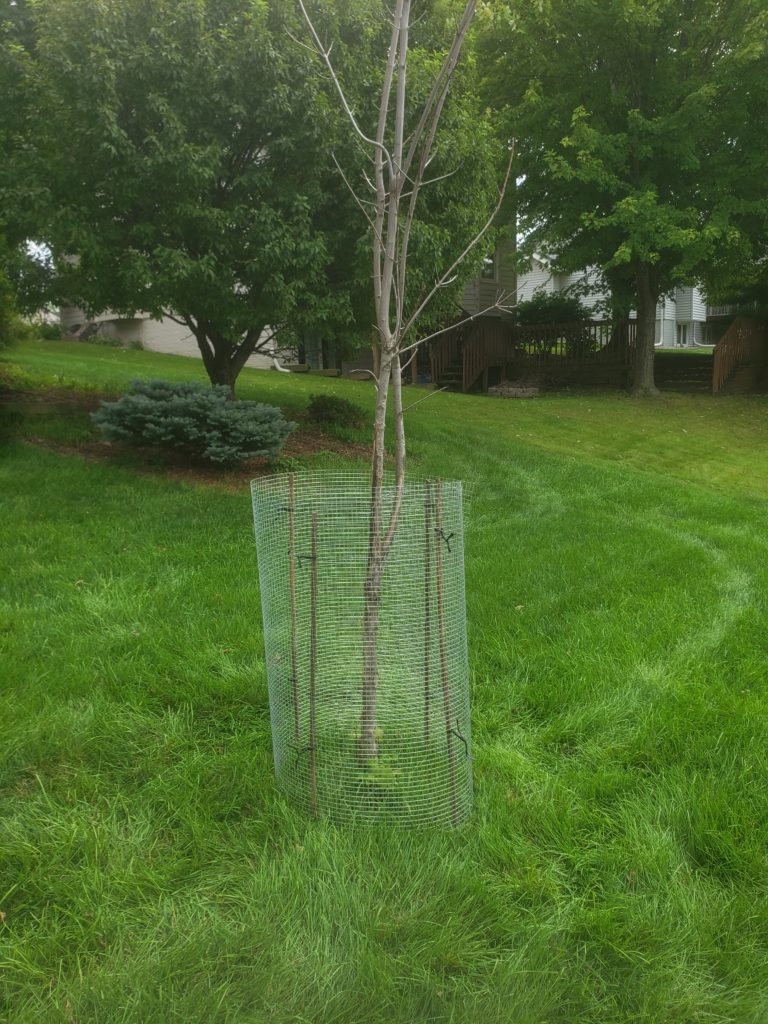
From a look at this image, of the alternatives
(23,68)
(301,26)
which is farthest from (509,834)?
(23,68)

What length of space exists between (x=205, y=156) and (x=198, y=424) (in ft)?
7.48

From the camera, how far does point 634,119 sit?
1336 centimetres

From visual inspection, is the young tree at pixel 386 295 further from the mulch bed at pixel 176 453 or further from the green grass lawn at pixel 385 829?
the mulch bed at pixel 176 453

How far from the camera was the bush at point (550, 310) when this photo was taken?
63.8ft

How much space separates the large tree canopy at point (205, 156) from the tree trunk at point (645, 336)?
9593mm

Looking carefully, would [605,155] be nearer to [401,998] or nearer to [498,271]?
[498,271]

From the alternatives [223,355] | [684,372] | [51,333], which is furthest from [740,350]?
[51,333]

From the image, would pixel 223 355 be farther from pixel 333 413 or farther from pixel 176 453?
pixel 176 453

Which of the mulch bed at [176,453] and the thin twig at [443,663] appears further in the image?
the mulch bed at [176,453]

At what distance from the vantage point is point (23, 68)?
6691 millimetres

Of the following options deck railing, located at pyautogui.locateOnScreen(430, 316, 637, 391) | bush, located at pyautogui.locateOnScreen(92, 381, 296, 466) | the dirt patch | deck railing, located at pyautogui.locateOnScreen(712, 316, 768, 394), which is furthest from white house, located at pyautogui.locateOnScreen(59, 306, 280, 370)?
bush, located at pyautogui.locateOnScreen(92, 381, 296, 466)

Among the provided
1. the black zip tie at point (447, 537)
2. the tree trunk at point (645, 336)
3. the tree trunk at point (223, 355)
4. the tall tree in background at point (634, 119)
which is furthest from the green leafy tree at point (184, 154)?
the tree trunk at point (645, 336)

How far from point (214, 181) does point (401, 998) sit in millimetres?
7045

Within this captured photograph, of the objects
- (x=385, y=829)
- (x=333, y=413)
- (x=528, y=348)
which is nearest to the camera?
(x=385, y=829)
